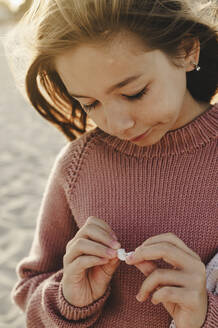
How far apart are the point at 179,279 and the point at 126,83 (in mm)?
554

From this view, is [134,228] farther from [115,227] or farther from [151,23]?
[151,23]

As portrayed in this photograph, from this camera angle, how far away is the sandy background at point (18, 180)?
366cm

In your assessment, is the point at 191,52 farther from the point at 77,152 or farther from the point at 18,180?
the point at 18,180

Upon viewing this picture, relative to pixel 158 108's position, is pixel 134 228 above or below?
below

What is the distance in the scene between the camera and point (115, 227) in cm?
162

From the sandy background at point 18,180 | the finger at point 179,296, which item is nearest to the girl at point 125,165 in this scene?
the finger at point 179,296

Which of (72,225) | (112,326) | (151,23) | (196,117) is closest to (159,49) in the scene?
(151,23)

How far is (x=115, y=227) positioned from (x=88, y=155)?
0.94 feet

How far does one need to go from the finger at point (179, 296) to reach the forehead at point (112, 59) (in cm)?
59

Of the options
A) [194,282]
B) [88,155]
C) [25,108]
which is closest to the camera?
[194,282]

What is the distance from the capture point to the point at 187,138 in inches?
62.8

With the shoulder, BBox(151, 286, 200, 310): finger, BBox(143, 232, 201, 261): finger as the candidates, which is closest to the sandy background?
the shoulder

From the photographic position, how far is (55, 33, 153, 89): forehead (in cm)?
132

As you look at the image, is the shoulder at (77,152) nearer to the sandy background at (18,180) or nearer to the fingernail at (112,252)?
the fingernail at (112,252)
